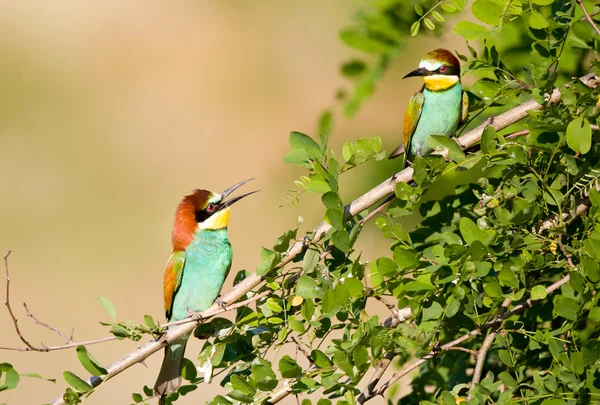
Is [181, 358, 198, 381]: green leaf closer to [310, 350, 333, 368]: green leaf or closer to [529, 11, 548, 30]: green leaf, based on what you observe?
[310, 350, 333, 368]: green leaf

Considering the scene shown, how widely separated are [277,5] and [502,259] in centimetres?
1000

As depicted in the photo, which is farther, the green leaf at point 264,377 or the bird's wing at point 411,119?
the bird's wing at point 411,119

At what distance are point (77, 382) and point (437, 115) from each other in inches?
53.6

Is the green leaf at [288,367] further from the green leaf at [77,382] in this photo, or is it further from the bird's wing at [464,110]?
the bird's wing at [464,110]

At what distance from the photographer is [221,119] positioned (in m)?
9.41

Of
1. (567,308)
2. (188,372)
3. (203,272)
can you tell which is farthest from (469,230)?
(203,272)

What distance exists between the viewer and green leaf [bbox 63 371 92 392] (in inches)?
64.3

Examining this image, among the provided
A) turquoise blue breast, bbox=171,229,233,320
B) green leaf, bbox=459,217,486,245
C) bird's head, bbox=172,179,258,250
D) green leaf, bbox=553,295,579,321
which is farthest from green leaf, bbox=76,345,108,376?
bird's head, bbox=172,179,258,250

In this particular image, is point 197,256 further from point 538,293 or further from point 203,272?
point 538,293

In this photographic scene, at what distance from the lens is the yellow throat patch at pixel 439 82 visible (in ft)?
8.43

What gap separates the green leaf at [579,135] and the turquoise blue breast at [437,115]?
3.02 ft

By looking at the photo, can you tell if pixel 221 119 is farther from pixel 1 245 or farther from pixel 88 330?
pixel 88 330

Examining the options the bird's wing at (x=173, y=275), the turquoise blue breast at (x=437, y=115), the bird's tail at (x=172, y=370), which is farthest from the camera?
the bird's wing at (x=173, y=275)

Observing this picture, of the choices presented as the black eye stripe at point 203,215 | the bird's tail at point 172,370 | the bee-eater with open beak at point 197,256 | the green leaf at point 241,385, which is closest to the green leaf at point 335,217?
the green leaf at point 241,385
